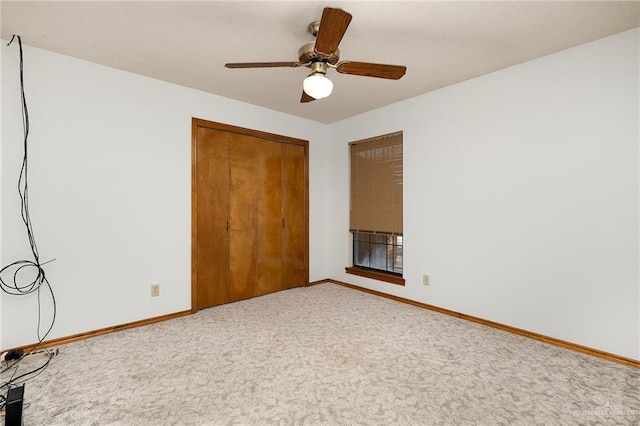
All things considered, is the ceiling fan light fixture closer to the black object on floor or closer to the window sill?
the black object on floor

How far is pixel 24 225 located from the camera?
2.46 metres

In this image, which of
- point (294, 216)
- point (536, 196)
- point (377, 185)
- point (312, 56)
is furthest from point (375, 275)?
point (312, 56)

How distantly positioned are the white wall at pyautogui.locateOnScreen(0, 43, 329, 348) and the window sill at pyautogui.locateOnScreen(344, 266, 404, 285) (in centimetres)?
219

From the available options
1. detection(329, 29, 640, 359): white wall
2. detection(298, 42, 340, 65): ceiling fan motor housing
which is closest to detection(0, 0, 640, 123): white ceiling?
detection(298, 42, 340, 65): ceiling fan motor housing

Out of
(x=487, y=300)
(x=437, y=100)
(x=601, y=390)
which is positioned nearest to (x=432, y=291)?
(x=487, y=300)

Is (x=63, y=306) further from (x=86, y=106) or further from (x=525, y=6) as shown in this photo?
(x=525, y=6)

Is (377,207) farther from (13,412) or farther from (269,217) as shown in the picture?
(13,412)

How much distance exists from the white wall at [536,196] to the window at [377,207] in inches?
8.0

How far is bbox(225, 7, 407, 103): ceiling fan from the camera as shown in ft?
5.77

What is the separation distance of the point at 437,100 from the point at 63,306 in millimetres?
4142

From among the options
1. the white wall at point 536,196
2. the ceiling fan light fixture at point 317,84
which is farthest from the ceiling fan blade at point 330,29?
the white wall at point 536,196

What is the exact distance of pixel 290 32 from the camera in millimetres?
2268

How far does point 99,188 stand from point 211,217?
110cm

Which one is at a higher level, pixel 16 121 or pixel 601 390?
pixel 16 121
